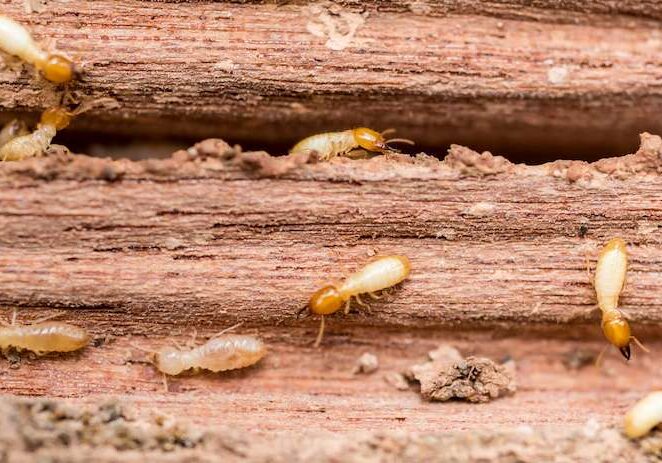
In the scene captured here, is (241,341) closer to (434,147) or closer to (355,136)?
(355,136)

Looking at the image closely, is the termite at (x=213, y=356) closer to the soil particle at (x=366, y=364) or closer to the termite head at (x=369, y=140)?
the soil particle at (x=366, y=364)

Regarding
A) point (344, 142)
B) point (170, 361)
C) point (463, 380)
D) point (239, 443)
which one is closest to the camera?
point (239, 443)

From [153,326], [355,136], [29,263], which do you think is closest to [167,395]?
[153,326]

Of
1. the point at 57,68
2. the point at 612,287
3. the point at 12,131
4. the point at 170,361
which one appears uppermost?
the point at 57,68

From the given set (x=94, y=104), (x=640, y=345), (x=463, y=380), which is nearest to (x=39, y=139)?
(x=94, y=104)

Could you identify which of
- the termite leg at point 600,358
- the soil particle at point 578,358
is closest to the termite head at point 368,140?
the soil particle at point 578,358

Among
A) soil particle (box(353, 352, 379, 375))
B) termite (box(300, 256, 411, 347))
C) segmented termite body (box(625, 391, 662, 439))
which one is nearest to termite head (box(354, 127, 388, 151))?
termite (box(300, 256, 411, 347))

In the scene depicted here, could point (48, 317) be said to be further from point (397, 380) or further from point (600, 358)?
point (600, 358)
